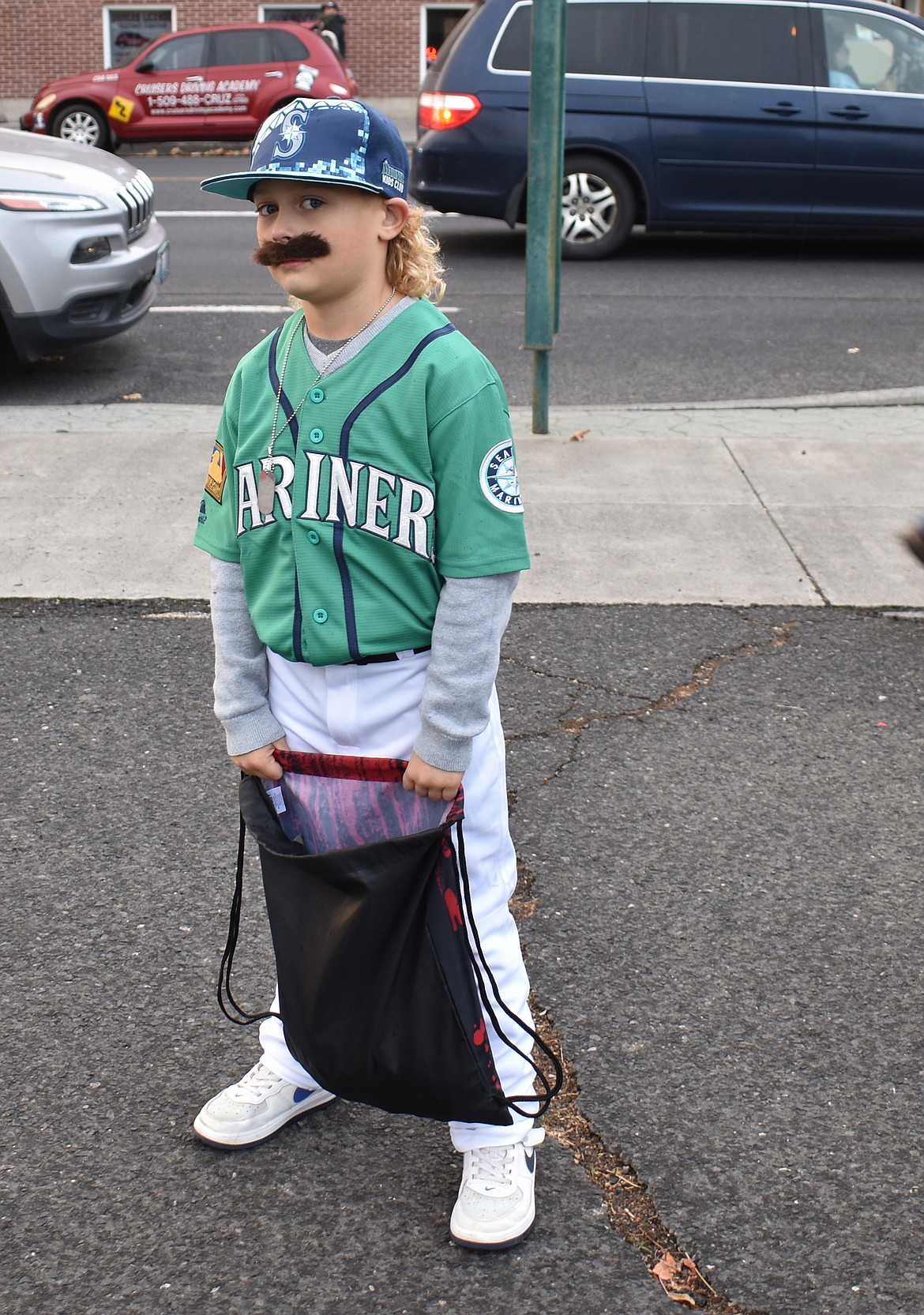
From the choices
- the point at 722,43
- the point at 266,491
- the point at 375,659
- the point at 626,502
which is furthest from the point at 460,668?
the point at 722,43

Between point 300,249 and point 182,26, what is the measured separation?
24497 millimetres

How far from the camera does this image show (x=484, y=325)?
28.8 feet

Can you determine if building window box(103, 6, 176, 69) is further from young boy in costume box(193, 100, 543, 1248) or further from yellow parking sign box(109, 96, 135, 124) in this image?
young boy in costume box(193, 100, 543, 1248)

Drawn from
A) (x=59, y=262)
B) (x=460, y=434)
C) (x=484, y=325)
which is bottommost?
(x=484, y=325)

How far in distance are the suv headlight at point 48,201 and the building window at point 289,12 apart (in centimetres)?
1829

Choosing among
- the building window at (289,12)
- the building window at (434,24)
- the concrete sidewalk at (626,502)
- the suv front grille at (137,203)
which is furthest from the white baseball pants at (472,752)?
the building window at (289,12)

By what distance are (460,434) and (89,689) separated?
2482 mm

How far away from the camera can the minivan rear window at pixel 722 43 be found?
416 inches

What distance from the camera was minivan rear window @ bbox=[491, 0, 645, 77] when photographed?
10.5 meters

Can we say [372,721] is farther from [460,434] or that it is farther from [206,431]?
[206,431]

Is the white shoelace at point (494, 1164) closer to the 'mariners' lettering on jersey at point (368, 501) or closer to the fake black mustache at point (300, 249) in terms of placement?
the 'mariners' lettering on jersey at point (368, 501)

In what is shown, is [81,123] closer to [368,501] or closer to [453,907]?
[368,501]

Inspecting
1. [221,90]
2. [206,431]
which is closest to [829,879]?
[206,431]

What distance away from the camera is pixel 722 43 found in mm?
10594
